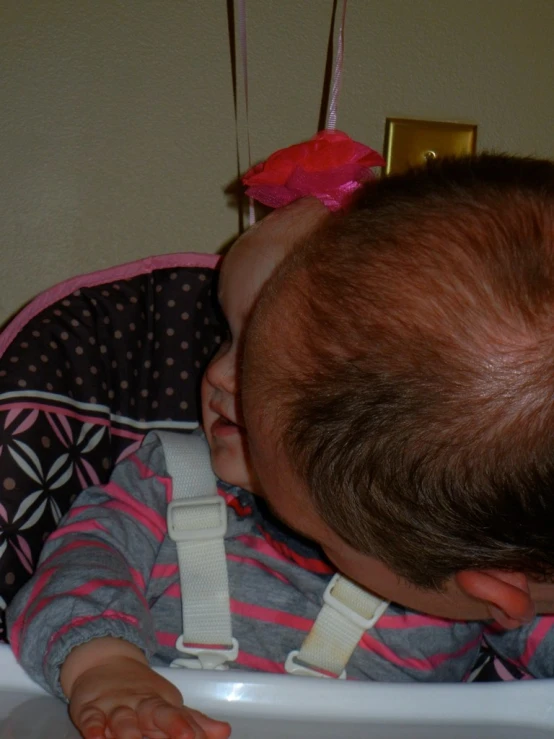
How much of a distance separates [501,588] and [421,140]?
2.34 ft

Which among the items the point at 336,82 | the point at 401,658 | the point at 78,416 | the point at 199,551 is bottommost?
the point at 401,658

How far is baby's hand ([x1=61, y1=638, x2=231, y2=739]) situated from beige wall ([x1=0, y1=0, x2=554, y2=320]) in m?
0.58

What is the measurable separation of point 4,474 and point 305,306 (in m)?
0.35

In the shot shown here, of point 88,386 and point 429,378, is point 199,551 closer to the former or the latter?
point 88,386

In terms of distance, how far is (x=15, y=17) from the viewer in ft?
3.26

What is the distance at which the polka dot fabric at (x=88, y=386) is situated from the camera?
2.34ft

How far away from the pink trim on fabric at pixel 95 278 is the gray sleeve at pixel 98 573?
0.16 meters

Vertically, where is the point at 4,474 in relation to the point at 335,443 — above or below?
below

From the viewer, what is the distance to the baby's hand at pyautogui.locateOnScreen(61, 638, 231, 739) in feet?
1.70

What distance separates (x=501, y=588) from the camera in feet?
1.68

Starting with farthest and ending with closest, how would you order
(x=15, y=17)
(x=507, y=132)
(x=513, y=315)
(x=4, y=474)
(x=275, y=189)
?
(x=507, y=132) < (x=15, y=17) < (x=275, y=189) < (x=4, y=474) < (x=513, y=315)

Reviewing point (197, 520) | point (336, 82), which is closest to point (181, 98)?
point (336, 82)

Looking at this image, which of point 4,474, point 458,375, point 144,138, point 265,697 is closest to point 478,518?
point 458,375

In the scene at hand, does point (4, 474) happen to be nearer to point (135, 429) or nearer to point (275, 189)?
point (135, 429)
